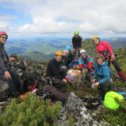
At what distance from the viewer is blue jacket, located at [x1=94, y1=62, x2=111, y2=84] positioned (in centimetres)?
1257

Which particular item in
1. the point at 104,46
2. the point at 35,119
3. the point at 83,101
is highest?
the point at 104,46

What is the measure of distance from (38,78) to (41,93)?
1495mm

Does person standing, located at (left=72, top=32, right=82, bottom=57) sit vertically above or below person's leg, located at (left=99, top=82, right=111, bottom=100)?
above

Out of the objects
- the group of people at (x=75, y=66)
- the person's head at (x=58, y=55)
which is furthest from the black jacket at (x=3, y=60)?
the person's head at (x=58, y=55)

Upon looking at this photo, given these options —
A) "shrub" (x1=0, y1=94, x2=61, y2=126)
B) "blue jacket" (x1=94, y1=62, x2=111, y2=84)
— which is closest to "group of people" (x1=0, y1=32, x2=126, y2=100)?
"blue jacket" (x1=94, y1=62, x2=111, y2=84)

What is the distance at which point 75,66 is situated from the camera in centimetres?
1509

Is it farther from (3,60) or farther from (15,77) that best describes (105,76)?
(3,60)

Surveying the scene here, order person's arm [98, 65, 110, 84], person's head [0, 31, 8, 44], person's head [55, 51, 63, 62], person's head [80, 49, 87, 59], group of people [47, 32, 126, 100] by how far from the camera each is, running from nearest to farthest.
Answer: person's head [0, 31, 8, 44]
person's arm [98, 65, 110, 84]
group of people [47, 32, 126, 100]
person's head [55, 51, 63, 62]
person's head [80, 49, 87, 59]

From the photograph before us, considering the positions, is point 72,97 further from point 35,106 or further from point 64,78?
point 64,78

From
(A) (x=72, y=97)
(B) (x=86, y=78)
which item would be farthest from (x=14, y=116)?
(B) (x=86, y=78)

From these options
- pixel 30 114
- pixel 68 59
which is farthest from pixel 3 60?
pixel 68 59

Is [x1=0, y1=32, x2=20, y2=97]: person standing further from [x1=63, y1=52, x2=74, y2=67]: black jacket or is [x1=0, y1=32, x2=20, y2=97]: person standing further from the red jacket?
the red jacket

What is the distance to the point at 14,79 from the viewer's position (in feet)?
39.2

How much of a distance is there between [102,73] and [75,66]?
8.09 ft
